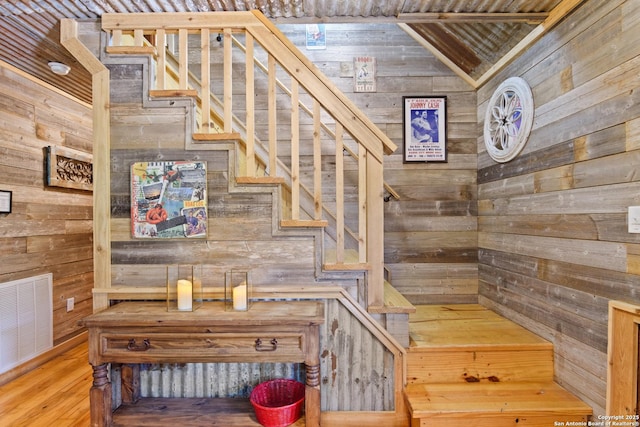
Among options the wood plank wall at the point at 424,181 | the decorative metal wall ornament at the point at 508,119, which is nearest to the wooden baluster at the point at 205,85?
the wood plank wall at the point at 424,181

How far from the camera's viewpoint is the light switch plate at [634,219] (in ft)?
4.60

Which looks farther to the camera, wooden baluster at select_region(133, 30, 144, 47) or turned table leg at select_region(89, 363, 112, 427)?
wooden baluster at select_region(133, 30, 144, 47)

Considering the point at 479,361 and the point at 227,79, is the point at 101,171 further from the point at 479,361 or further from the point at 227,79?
the point at 479,361

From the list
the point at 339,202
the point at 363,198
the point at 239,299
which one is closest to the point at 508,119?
the point at 363,198

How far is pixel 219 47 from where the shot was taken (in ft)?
9.31

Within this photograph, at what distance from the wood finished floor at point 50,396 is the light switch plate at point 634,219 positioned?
123 inches

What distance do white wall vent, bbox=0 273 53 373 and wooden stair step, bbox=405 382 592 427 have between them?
2.95 meters

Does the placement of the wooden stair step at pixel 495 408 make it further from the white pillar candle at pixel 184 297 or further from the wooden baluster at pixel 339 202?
the white pillar candle at pixel 184 297

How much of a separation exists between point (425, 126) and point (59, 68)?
2807mm

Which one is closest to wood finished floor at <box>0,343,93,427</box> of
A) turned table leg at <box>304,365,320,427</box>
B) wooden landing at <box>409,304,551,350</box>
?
turned table leg at <box>304,365,320,427</box>

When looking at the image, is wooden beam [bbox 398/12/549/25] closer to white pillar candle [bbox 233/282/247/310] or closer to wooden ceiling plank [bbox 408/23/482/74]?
wooden ceiling plank [bbox 408/23/482/74]

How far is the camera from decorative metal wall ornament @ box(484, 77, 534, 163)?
2105 mm

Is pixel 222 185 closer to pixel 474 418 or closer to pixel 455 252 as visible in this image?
pixel 474 418

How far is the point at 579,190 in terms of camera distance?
1714 millimetres
